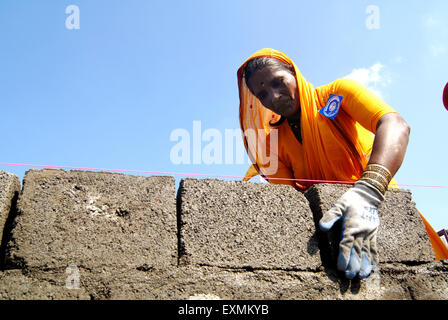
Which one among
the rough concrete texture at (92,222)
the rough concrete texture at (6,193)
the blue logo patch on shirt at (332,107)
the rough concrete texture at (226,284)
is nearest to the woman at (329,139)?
the blue logo patch on shirt at (332,107)

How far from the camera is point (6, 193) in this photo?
2023 millimetres

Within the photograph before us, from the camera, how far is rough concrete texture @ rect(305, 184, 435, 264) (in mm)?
2305

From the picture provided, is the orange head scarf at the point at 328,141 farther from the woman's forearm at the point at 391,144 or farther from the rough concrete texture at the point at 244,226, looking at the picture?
the rough concrete texture at the point at 244,226

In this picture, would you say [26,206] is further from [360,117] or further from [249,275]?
[360,117]

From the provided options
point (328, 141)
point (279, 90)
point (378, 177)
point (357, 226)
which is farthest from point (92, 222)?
point (279, 90)

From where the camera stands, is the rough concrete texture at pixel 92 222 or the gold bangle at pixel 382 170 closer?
the rough concrete texture at pixel 92 222

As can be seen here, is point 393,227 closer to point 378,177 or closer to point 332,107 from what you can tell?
point 378,177

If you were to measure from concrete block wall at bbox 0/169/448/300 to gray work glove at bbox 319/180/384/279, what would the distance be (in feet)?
0.31

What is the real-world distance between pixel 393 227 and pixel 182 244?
1.29 m

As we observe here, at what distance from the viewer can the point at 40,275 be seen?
1833 millimetres

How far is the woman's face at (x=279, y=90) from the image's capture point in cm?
317
